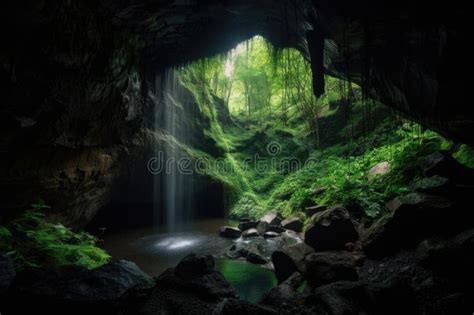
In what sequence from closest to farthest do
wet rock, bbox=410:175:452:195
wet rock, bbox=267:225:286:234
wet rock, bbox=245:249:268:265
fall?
wet rock, bbox=410:175:452:195, wet rock, bbox=245:249:268:265, wet rock, bbox=267:225:286:234

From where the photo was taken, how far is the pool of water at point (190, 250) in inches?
289

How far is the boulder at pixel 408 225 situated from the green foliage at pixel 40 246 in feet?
22.8

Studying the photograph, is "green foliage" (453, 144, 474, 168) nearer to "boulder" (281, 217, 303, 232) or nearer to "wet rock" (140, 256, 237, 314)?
"boulder" (281, 217, 303, 232)

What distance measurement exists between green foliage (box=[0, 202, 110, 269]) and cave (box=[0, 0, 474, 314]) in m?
0.05

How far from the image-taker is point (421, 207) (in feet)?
21.9

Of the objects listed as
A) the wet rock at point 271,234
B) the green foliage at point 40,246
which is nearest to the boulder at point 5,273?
the green foliage at point 40,246

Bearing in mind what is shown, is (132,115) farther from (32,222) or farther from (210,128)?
(210,128)

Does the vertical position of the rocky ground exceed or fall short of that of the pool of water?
it exceeds it

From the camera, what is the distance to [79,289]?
4.23 metres

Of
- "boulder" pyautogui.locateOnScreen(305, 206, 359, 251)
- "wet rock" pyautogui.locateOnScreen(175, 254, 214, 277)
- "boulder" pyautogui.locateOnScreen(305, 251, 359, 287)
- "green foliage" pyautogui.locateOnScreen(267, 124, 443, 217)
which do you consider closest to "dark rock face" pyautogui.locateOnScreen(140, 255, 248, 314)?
"wet rock" pyautogui.locateOnScreen(175, 254, 214, 277)

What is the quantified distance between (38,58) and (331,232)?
27.3ft

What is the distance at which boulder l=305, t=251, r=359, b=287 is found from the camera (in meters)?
5.78

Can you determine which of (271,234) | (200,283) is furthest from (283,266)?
(271,234)

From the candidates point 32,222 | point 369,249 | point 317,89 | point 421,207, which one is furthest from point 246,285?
point 32,222
